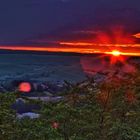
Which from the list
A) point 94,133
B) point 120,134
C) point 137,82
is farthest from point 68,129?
point 137,82

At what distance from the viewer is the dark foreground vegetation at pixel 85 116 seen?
23.2ft

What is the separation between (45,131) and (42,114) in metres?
0.77

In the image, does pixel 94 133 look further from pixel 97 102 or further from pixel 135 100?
pixel 135 100

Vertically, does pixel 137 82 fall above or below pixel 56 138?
above

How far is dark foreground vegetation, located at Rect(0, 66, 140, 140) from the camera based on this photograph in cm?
706

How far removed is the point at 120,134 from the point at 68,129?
3.09ft

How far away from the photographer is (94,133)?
7.65 metres

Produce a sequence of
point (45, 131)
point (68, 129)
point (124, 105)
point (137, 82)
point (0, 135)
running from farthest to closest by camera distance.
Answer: point (137, 82) < point (124, 105) < point (68, 129) < point (45, 131) < point (0, 135)

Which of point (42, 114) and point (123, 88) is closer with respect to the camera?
point (42, 114)

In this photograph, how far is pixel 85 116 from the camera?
26.6 feet

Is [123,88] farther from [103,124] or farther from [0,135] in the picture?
[0,135]

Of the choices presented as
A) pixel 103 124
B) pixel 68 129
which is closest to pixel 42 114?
pixel 68 129

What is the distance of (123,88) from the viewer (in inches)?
352

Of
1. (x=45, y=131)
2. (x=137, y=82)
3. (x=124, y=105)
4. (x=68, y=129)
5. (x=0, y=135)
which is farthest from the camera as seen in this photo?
(x=137, y=82)
